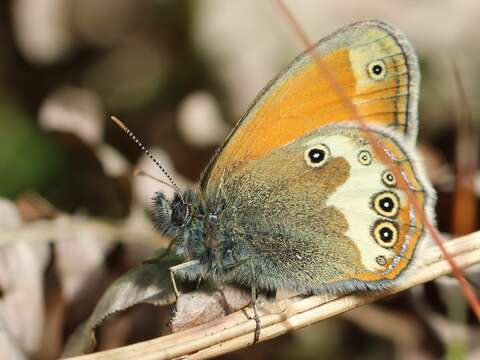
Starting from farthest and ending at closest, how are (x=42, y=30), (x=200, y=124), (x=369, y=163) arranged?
(x=42, y=30), (x=200, y=124), (x=369, y=163)

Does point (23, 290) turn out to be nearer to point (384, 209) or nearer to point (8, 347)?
point (8, 347)

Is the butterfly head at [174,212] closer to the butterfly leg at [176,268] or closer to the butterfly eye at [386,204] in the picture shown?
the butterfly leg at [176,268]

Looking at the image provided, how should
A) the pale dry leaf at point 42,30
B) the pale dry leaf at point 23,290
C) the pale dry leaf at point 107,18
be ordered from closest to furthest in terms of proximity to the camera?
the pale dry leaf at point 23,290
the pale dry leaf at point 42,30
the pale dry leaf at point 107,18

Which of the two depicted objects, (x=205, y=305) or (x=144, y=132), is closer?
(x=205, y=305)

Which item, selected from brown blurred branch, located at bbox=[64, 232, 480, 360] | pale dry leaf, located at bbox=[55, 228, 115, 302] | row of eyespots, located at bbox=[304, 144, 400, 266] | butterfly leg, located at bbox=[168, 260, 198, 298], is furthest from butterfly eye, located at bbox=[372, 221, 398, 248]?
pale dry leaf, located at bbox=[55, 228, 115, 302]

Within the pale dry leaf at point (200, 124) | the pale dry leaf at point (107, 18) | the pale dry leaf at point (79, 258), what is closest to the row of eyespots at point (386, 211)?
the pale dry leaf at point (79, 258)

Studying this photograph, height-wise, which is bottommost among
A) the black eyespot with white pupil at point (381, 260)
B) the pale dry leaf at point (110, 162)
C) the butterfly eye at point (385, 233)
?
the black eyespot with white pupil at point (381, 260)

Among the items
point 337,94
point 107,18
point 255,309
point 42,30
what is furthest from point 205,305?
point 107,18

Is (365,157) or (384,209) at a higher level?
(365,157)

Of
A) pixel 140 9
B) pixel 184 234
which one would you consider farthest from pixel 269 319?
pixel 140 9
